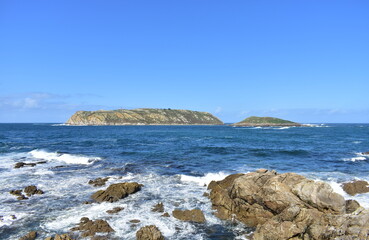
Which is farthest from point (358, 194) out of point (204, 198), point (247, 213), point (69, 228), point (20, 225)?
point (20, 225)

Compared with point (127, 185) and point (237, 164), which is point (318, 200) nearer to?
point (127, 185)

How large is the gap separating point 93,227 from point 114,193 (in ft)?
21.0

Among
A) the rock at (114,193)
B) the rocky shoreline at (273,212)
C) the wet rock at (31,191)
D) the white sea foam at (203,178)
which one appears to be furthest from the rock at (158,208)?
the wet rock at (31,191)

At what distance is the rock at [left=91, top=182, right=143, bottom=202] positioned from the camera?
68.1 ft

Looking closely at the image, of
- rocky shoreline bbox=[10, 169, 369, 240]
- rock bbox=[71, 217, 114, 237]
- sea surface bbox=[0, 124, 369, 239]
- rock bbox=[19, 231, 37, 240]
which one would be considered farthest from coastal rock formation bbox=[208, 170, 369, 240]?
rock bbox=[19, 231, 37, 240]

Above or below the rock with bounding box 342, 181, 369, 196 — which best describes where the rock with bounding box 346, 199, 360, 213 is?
above

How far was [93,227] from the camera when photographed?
15.0 metres

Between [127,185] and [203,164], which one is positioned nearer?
[127,185]

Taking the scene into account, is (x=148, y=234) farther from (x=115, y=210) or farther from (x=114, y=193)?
(x=114, y=193)

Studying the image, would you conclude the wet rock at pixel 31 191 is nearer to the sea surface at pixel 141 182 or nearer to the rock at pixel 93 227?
the sea surface at pixel 141 182

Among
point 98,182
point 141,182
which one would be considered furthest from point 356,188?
point 98,182

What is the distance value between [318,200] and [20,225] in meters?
18.2

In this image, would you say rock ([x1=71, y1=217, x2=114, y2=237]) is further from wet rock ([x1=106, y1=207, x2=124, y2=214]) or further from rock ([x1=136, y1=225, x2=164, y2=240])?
wet rock ([x1=106, y1=207, x2=124, y2=214])

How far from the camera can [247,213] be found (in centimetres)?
1716
